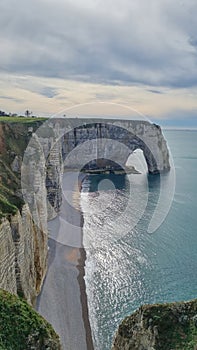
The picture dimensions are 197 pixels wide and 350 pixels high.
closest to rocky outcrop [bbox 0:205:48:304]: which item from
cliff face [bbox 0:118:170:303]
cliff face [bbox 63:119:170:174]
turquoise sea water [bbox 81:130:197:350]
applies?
cliff face [bbox 0:118:170:303]

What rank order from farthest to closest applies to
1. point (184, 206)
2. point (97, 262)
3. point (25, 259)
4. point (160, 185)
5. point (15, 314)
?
point (160, 185) → point (184, 206) → point (97, 262) → point (25, 259) → point (15, 314)

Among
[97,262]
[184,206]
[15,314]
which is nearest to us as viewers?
[15,314]

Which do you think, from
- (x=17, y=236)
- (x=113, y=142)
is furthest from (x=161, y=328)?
(x=113, y=142)

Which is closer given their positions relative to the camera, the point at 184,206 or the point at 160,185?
the point at 184,206

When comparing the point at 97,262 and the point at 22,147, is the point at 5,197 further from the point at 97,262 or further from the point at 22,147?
the point at 97,262

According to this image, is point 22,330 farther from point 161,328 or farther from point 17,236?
point 17,236

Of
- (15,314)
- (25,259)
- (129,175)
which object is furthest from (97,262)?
(129,175)

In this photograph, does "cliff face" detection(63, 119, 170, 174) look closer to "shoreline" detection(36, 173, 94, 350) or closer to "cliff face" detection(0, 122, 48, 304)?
"shoreline" detection(36, 173, 94, 350)

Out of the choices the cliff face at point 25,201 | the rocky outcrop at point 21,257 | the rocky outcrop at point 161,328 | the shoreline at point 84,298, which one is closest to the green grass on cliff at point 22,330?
the rocky outcrop at point 161,328
